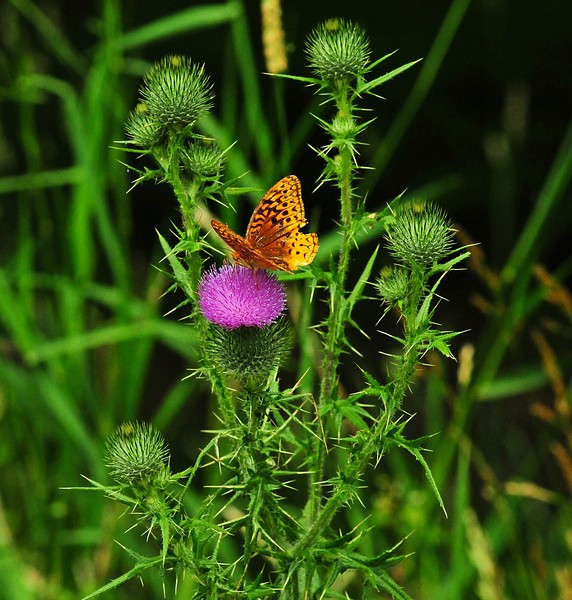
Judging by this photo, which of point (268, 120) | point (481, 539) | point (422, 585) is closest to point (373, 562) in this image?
point (481, 539)

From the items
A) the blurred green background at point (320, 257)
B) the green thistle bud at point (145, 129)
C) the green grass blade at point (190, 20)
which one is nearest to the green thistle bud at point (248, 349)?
the green thistle bud at point (145, 129)

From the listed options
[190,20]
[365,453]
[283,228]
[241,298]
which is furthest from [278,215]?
[190,20]

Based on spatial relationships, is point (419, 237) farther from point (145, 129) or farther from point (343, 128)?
point (145, 129)

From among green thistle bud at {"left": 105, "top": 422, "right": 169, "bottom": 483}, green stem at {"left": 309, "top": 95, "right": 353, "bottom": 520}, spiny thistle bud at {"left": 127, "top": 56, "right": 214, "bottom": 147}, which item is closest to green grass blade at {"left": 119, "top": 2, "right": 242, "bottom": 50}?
spiny thistle bud at {"left": 127, "top": 56, "right": 214, "bottom": 147}

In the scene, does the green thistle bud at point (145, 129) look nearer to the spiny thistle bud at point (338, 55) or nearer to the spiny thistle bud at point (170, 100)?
the spiny thistle bud at point (170, 100)

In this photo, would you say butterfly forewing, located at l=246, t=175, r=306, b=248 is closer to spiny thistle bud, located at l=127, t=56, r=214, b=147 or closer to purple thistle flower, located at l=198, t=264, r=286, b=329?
purple thistle flower, located at l=198, t=264, r=286, b=329

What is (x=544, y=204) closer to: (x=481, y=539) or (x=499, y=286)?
(x=499, y=286)
